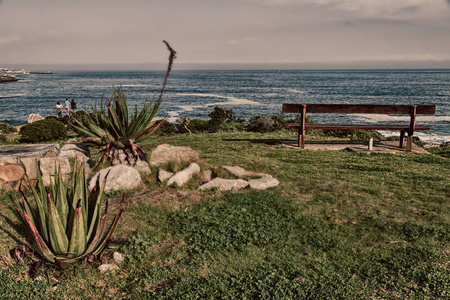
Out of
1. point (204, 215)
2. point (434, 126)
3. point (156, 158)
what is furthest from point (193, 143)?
point (434, 126)

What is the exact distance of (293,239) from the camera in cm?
527

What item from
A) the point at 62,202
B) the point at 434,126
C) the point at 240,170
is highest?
the point at 62,202

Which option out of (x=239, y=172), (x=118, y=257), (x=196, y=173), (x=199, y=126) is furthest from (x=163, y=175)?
(x=199, y=126)

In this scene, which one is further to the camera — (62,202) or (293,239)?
(293,239)

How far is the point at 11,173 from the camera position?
7.18 meters

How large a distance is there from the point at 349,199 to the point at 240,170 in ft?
8.40

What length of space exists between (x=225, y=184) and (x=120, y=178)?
7.12ft

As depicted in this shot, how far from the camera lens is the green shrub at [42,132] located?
15.3 m

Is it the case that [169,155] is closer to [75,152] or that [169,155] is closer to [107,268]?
[75,152]

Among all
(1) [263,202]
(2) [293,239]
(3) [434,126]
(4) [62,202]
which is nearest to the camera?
(4) [62,202]

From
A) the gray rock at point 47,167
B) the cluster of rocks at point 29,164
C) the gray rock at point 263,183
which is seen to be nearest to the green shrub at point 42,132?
the cluster of rocks at point 29,164

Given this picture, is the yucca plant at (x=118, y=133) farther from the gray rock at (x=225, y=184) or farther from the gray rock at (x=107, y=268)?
the gray rock at (x=107, y=268)

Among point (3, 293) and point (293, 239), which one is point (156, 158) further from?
point (3, 293)

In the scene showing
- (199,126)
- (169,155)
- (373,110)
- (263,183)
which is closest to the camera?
(263,183)
